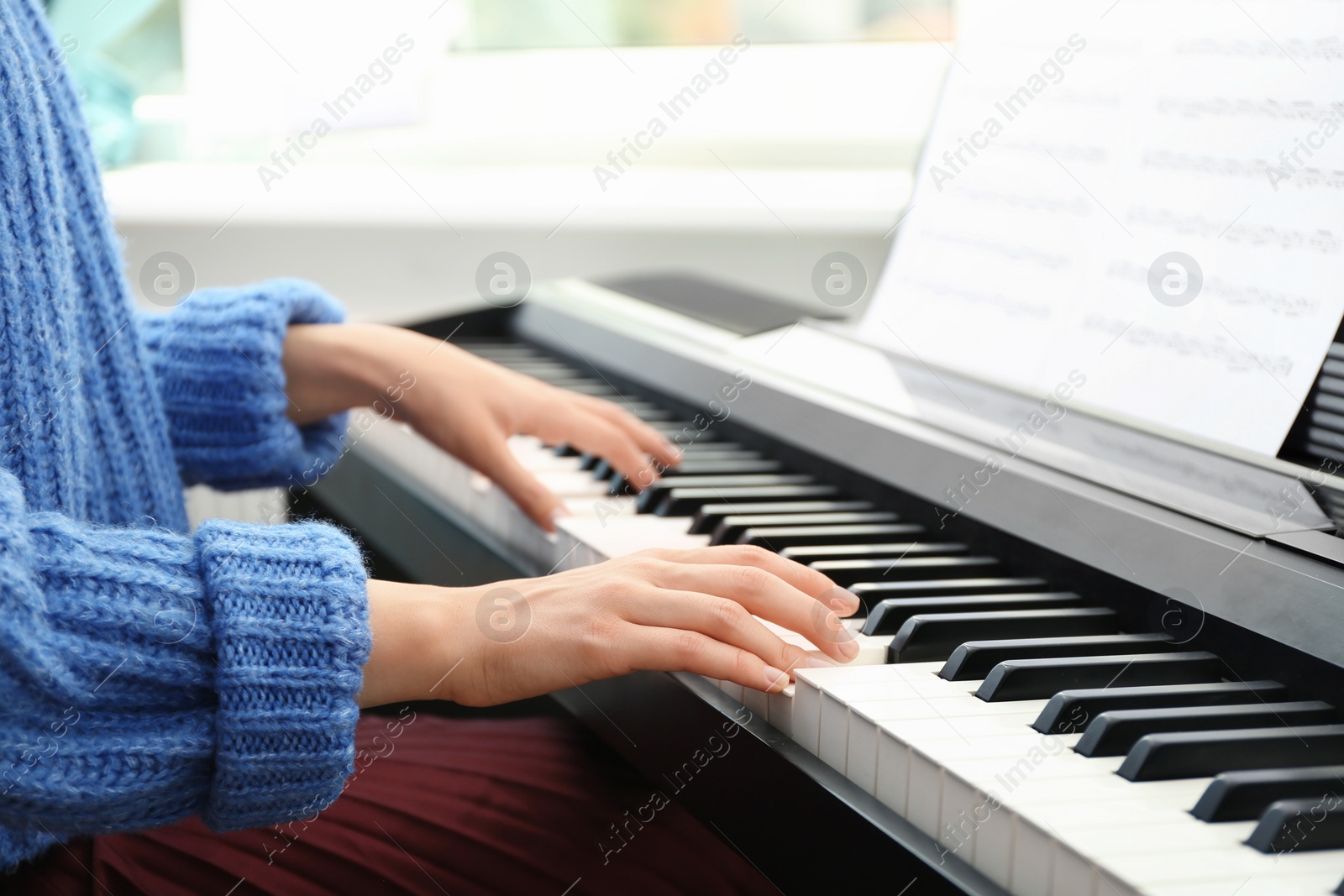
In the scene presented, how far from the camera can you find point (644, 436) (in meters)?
1.02

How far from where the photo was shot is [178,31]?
80.6 inches

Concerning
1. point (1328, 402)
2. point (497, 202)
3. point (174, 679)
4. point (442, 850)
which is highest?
point (1328, 402)

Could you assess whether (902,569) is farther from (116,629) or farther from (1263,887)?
(116,629)

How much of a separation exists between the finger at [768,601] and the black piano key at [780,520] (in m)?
0.15

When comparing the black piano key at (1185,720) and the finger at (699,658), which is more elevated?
the black piano key at (1185,720)

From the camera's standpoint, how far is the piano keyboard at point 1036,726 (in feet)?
1.58

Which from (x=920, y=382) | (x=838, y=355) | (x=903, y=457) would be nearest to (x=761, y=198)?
(x=838, y=355)

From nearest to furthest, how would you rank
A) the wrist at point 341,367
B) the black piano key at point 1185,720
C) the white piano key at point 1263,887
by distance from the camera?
the white piano key at point 1263,887
the black piano key at point 1185,720
the wrist at point 341,367

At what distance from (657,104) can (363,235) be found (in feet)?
1.90

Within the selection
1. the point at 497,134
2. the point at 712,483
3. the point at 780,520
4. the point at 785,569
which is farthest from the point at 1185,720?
the point at 497,134

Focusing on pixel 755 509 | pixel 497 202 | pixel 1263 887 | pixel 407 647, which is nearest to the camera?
A: pixel 1263 887

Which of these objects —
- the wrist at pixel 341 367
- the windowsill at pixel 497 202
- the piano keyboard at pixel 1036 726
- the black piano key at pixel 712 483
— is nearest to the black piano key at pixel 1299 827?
the piano keyboard at pixel 1036 726

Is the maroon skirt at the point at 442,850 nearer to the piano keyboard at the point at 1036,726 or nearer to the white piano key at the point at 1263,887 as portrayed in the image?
the piano keyboard at the point at 1036,726

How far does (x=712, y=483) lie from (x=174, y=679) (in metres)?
0.45
